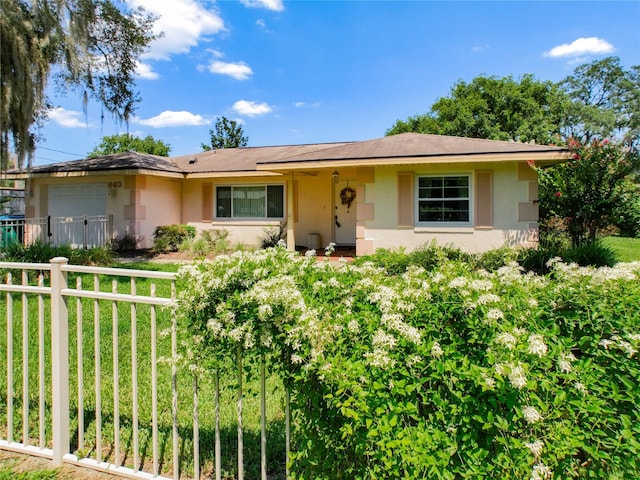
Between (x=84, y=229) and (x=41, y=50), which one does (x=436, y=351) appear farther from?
(x=84, y=229)

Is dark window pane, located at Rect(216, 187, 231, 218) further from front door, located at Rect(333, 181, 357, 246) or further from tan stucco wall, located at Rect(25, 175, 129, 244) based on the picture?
front door, located at Rect(333, 181, 357, 246)

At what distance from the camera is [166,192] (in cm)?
1575

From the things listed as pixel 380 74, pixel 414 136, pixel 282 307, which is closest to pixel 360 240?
pixel 414 136

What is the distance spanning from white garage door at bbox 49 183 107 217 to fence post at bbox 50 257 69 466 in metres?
13.4

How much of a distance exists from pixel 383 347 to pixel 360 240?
10.7 meters

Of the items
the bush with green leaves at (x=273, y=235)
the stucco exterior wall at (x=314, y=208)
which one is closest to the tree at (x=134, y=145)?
the stucco exterior wall at (x=314, y=208)

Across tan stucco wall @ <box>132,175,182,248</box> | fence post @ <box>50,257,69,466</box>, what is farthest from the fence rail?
fence post @ <box>50,257,69,466</box>

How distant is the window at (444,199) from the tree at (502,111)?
831 inches

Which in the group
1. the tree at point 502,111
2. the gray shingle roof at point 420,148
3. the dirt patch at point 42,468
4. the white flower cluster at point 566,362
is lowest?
the dirt patch at point 42,468

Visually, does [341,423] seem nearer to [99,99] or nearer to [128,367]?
[128,367]

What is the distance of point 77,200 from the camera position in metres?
15.3

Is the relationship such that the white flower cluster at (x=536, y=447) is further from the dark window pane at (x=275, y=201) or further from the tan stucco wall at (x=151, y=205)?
the tan stucco wall at (x=151, y=205)

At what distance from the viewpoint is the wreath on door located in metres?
15.3

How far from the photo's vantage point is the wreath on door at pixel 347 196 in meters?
15.3
